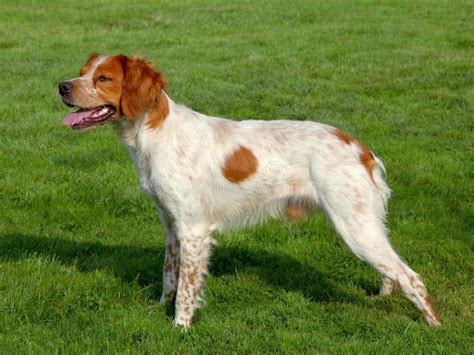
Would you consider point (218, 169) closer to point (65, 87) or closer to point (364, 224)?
point (364, 224)

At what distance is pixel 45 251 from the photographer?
6.33 metres

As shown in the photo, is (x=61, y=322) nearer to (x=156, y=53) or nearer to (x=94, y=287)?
(x=94, y=287)

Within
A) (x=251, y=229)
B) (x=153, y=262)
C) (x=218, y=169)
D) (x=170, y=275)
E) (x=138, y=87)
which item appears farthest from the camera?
(x=251, y=229)

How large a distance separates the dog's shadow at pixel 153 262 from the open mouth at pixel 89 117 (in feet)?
4.62

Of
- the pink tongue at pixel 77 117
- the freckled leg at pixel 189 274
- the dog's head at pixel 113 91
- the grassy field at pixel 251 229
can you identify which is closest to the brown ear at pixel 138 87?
the dog's head at pixel 113 91

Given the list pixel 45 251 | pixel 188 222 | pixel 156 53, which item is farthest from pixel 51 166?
pixel 156 53

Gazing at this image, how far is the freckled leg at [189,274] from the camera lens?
516 centimetres

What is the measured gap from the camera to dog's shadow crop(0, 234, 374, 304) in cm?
586

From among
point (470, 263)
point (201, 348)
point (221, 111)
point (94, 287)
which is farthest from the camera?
point (221, 111)

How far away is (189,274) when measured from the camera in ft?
17.0

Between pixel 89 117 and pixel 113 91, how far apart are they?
0.25 metres

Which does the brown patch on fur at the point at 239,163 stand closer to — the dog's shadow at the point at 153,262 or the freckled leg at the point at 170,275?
the freckled leg at the point at 170,275

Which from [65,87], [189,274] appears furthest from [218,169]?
[65,87]

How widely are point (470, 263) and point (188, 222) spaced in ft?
8.43
